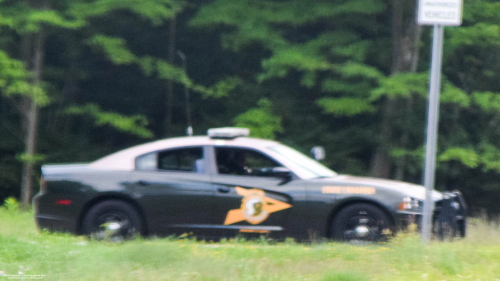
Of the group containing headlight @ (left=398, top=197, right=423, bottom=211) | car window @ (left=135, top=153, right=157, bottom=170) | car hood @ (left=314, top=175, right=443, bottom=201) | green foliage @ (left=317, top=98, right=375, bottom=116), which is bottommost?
headlight @ (left=398, top=197, right=423, bottom=211)

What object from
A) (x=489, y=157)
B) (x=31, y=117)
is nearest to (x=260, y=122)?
(x=489, y=157)

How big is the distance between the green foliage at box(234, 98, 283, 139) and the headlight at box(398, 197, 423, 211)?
1081 cm

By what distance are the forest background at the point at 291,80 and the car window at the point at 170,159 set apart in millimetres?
9097

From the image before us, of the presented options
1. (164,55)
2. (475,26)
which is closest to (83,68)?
(164,55)

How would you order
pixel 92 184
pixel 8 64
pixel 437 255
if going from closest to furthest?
pixel 437 255
pixel 92 184
pixel 8 64

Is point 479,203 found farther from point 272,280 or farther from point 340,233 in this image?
point 272,280

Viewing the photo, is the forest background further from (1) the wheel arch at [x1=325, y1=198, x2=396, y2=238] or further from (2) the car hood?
(1) the wheel arch at [x1=325, y1=198, x2=396, y2=238]

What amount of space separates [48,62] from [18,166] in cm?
375

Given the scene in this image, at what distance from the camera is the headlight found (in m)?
7.33

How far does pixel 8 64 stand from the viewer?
669 inches

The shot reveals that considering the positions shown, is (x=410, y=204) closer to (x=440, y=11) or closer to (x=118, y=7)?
(x=440, y=11)

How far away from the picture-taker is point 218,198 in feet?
25.0

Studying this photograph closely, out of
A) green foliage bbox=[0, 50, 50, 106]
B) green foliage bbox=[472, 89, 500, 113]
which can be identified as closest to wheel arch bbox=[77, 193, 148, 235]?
green foliage bbox=[0, 50, 50, 106]

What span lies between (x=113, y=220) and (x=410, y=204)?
132 inches
